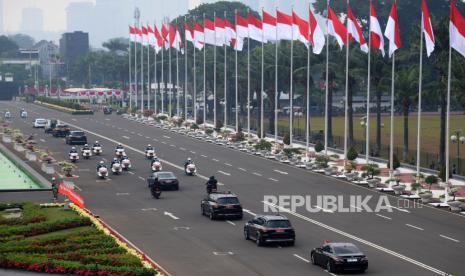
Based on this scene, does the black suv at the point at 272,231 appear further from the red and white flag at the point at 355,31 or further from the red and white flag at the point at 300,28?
the red and white flag at the point at 300,28

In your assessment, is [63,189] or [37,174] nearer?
[63,189]

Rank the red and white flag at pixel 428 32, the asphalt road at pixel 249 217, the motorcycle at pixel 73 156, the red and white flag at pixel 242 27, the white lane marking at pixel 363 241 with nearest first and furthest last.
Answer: the white lane marking at pixel 363 241 < the asphalt road at pixel 249 217 < the red and white flag at pixel 428 32 < the motorcycle at pixel 73 156 < the red and white flag at pixel 242 27

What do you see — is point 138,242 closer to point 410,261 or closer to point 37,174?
point 410,261

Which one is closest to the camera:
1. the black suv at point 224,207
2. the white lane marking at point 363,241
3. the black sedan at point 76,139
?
the white lane marking at point 363,241

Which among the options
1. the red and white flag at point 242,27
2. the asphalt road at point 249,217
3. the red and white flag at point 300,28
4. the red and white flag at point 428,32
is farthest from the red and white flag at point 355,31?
the red and white flag at point 242,27

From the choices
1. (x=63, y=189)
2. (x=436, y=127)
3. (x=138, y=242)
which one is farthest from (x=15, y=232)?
(x=436, y=127)

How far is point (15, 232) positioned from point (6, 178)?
3149cm

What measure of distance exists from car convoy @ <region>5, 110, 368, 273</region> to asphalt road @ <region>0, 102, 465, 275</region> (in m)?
0.51

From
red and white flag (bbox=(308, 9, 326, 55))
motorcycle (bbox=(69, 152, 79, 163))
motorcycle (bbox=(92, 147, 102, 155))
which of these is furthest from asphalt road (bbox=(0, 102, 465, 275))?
red and white flag (bbox=(308, 9, 326, 55))

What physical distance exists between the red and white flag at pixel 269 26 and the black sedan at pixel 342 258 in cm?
5668

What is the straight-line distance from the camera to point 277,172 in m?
86.5

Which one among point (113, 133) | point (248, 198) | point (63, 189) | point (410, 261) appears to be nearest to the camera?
point (410, 261)

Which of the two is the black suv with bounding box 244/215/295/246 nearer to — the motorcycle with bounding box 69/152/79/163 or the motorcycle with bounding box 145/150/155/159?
the motorcycle with bounding box 69/152/79/163

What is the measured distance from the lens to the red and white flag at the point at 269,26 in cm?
10038
